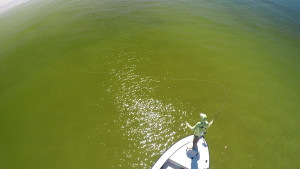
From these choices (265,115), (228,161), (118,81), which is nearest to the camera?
(228,161)

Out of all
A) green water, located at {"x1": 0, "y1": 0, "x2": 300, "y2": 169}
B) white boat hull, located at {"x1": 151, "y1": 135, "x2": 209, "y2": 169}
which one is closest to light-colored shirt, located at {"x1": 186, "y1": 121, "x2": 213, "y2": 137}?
white boat hull, located at {"x1": 151, "y1": 135, "x2": 209, "y2": 169}

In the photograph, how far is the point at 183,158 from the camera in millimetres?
8312

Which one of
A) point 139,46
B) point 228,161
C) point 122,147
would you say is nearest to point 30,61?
point 139,46

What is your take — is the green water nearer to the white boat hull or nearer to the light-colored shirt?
the white boat hull

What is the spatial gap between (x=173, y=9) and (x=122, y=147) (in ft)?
61.9

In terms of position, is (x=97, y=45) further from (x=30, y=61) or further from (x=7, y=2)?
(x=7, y=2)

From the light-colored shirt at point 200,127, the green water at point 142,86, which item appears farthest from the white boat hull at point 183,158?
the light-colored shirt at point 200,127

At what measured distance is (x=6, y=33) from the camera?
60.3ft

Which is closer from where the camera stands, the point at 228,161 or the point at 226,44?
the point at 228,161

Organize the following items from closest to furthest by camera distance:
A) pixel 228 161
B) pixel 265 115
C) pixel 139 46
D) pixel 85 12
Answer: pixel 228 161 → pixel 265 115 → pixel 139 46 → pixel 85 12

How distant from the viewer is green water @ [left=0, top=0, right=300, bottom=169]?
29.8 ft

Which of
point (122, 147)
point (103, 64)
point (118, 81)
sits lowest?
point (122, 147)

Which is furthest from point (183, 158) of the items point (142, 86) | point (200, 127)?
point (142, 86)

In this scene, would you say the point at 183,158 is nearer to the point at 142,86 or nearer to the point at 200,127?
the point at 200,127
